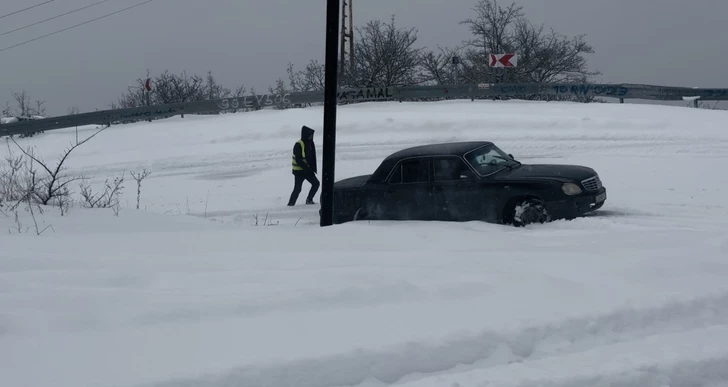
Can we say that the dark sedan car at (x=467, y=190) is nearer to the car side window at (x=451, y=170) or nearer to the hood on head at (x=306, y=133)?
the car side window at (x=451, y=170)

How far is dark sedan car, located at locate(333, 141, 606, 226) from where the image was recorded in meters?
8.73

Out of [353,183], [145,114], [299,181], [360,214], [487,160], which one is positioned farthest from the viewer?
[145,114]

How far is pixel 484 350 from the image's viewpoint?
3863 mm

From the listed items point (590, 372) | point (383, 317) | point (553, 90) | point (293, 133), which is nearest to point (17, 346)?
point (383, 317)

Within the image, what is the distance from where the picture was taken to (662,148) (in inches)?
667

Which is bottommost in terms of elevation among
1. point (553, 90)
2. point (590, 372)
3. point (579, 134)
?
point (590, 372)

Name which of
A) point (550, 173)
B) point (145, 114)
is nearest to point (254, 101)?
point (145, 114)

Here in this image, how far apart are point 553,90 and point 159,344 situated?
26.1 meters

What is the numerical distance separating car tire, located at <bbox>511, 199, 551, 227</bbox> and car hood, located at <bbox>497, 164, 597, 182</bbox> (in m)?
0.37

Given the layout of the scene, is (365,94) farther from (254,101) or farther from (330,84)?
(330,84)

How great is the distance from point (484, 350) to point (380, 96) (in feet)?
85.4

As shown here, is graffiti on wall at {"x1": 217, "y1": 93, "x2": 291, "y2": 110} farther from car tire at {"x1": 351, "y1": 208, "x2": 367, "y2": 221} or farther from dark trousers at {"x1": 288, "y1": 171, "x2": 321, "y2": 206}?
car tire at {"x1": 351, "y1": 208, "x2": 367, "y2": 221}

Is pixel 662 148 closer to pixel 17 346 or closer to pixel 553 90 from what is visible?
pixel 553 90

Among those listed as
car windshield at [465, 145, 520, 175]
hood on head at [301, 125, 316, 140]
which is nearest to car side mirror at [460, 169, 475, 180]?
car windshield at [465, 145, 520, 175]
